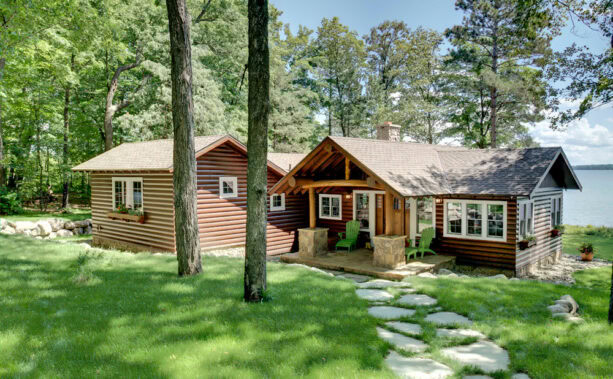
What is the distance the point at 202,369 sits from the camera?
149 inches

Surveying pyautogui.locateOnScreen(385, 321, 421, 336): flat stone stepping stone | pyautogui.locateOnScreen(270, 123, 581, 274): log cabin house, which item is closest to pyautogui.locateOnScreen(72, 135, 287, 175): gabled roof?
pyautogui.locateOnScreen(270, 123, 581, 274): log cabin house

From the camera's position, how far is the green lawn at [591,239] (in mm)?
18531

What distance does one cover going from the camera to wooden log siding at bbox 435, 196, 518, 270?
12016mm

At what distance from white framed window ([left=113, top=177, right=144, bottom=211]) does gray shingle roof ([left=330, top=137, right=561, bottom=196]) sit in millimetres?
8164

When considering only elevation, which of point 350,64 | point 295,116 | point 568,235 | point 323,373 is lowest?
point 568,235

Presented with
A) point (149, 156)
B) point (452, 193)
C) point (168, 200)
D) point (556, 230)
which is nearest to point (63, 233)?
point (149, 156)

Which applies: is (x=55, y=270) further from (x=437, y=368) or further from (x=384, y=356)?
(x=437, y=368)

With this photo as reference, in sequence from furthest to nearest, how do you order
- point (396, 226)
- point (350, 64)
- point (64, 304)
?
1. point (350, 64)
2. point (396, 226)
3. point (64, 304)

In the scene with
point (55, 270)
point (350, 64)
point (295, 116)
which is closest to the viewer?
point (55, 270)

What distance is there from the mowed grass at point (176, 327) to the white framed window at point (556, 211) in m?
11.2

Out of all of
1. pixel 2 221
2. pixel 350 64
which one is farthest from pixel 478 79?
pixel 2 221

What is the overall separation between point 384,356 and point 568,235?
25043 mm

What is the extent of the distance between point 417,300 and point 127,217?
12.2 meters

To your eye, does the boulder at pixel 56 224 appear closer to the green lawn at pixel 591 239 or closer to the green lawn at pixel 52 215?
the green lawn at pixel 52 215
